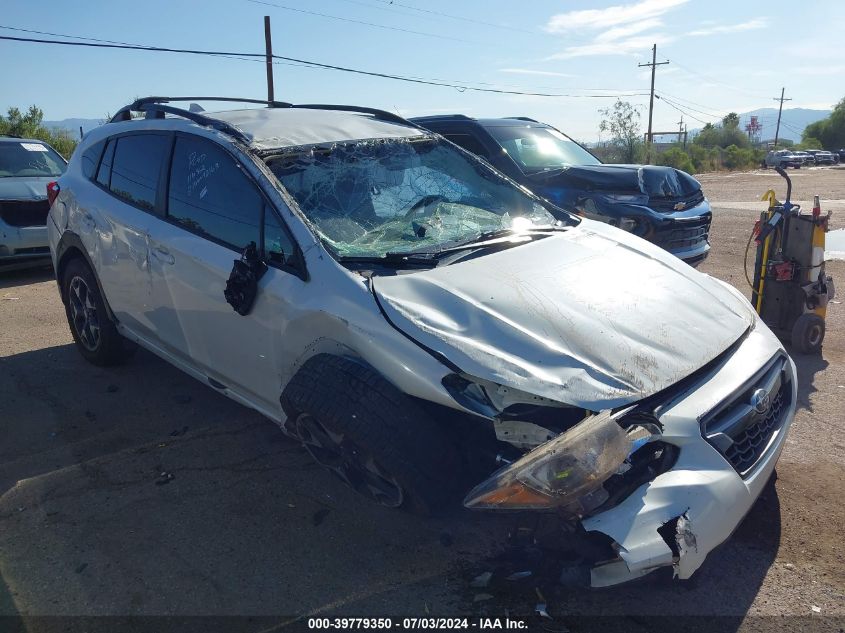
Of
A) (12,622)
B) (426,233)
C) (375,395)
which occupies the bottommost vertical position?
(12,622)

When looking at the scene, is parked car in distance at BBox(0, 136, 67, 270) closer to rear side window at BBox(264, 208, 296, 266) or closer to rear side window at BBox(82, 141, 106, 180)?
rear side window at BBox(82, 141, 106, 180)

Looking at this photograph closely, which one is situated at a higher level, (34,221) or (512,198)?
(512,198)

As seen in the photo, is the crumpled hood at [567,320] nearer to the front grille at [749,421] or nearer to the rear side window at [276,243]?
the front grille at [749,421]

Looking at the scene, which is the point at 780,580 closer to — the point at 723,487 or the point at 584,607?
the point at 723,487

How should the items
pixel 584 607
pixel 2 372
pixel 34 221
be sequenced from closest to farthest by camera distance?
pixel 584 607
pixel 2 372
pixel 34 221

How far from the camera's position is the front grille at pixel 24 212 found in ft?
27.6

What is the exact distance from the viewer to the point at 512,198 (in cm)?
416

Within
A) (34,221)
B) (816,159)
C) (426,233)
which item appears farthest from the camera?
(816,159)

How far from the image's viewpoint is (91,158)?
4918 millimetres

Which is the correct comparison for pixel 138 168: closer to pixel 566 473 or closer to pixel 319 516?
pixel 319 516

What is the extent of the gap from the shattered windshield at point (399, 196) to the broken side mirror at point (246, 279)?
321 millimetres

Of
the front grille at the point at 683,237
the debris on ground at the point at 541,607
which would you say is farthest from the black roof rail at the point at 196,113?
the front grille at the point at 683,237

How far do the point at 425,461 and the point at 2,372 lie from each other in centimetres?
409

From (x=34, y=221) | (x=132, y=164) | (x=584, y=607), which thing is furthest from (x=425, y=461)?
(x=34, y=221)
